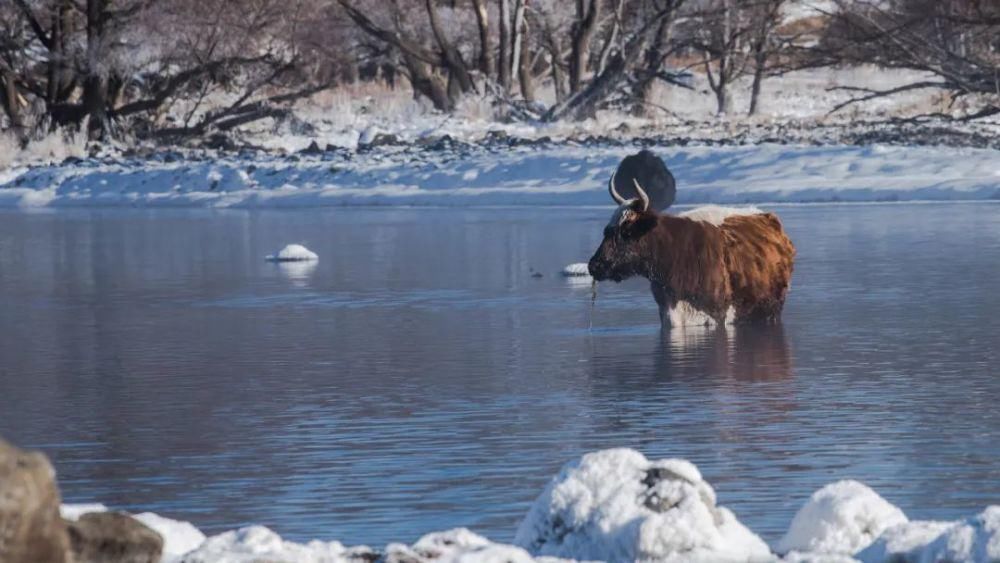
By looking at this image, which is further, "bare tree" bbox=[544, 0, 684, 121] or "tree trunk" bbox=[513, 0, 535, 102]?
"tree trunk" bbox=[513, 0, 535, 102]

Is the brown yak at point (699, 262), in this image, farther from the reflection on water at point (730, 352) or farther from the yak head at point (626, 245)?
the reflection on water at point (730, 352)

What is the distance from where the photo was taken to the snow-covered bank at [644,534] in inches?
212

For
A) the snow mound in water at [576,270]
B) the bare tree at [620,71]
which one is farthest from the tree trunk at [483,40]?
the snow mound in water at [576,270]

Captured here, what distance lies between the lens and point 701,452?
8.25 m

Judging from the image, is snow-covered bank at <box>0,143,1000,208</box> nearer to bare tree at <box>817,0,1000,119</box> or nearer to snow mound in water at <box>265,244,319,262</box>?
bare tree at <box>817,0,1000,119</box>

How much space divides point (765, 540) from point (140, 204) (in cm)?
2625

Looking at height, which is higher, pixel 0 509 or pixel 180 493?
pixel 0 509

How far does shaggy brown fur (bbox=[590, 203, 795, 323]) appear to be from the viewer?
41.8 ft

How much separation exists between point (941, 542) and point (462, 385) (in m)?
5.25

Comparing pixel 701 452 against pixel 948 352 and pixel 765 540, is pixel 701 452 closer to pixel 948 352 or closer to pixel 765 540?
pixel 765 540

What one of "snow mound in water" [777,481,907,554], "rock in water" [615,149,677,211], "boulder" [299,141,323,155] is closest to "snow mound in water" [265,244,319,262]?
"rock in water" [615,149,677,211]

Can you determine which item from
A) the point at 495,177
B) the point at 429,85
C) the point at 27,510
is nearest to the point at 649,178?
the point at 495,177

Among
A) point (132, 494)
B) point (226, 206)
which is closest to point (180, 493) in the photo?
point (132, 494)

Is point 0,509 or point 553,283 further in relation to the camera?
point 553,283
